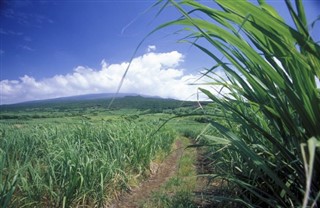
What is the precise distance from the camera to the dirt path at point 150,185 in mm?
4371

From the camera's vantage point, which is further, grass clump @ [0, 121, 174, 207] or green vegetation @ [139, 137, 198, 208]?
grass clump @ [0, 121, 174, 207]

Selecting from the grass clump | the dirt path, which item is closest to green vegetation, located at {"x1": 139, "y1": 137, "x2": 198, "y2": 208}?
the dirt path

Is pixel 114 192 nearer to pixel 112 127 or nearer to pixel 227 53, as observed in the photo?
pixel 112 127

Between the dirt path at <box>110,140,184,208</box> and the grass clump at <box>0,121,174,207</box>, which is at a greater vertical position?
the grass clump at <box>0,121,174,207</box>

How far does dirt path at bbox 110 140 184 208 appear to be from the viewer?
14.3 ft

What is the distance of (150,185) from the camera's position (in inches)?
218

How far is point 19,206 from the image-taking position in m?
3.22

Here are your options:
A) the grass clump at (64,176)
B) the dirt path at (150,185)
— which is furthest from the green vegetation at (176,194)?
the grass clump at (64,176)

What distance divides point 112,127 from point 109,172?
8.68 feet

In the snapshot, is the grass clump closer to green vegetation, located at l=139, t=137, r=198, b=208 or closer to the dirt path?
the dirt path

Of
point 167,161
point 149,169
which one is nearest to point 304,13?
point 149,169

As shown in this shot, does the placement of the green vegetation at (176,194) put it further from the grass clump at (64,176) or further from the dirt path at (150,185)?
the grass clump at (64,176)

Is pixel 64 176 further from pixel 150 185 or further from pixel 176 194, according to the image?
pixel 150 185

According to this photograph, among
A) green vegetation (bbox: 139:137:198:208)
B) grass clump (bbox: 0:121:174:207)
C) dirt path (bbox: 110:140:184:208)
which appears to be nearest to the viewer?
green vegetation (bbox: 139:137:198:208)
